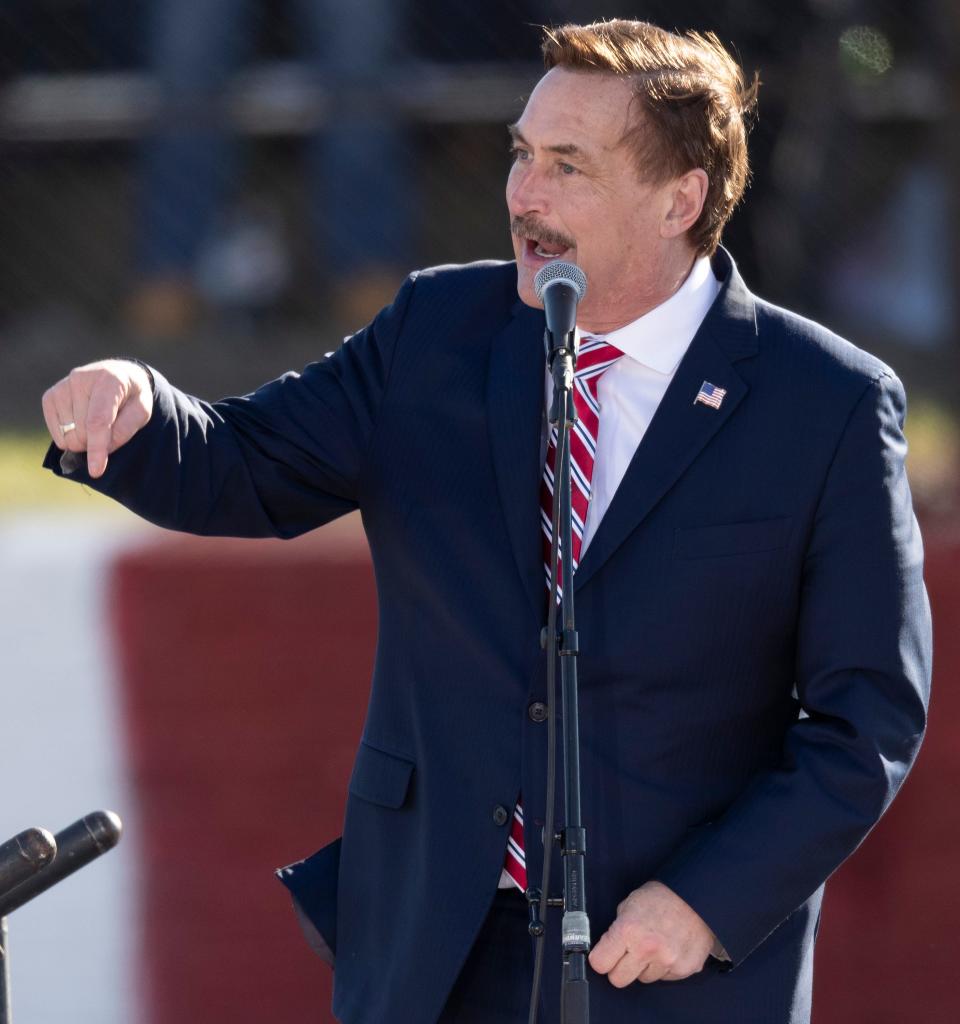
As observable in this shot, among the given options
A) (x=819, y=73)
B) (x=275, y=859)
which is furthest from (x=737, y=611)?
(x=819, y=73)

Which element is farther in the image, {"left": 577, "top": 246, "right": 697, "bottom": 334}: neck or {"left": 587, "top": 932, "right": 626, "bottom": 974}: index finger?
{"left": 577, "top": 246, "right": 697, "bottom": 334}: neck

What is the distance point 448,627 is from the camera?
2.20 metres

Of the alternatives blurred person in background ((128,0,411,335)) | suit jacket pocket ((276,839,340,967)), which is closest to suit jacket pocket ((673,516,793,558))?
suit jacket pocket ((276,839,340,967))

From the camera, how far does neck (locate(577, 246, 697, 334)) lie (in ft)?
7.33

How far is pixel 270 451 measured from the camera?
2.26 metres

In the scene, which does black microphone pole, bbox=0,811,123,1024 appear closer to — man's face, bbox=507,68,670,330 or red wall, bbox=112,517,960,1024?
man's face, bbox=507,68,670,330

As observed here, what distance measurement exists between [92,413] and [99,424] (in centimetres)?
1

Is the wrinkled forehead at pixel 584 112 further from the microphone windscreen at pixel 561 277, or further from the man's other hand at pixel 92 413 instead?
the man's other hand at pixel 92 413

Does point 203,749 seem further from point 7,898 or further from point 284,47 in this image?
point 284,47

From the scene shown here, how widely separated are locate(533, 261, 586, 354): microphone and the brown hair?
306mm

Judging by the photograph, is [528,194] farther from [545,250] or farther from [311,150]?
[311,150]

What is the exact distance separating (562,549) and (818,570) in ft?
1.28

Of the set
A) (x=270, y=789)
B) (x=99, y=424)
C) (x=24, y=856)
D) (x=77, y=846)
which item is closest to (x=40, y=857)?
(x=24, y=856)

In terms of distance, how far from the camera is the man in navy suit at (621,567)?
6.83ft
